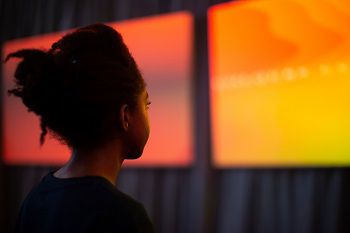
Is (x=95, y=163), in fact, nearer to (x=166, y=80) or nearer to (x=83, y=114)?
(x=83, y=114)

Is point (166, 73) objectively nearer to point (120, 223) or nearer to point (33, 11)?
point (33, 11)

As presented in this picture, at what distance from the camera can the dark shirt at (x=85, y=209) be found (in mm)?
627

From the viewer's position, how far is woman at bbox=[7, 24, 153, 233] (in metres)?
0.67

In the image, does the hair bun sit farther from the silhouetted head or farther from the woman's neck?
the woman's neck

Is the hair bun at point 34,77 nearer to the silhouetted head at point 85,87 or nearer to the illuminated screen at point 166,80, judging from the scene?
the silhouetted head at point 85,87

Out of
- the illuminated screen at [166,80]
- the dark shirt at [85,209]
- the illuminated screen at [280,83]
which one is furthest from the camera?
the illuminated screen at [166,80]

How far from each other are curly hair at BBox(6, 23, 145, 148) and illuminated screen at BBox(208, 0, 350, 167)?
3.91 ft

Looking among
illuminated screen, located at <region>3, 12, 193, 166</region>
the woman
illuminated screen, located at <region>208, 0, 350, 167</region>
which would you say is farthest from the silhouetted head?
illuminated screen, located at <region>3, 12, 193, 166</region>

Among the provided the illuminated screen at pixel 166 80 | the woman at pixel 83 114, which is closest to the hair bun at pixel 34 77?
the woman at pixel 83 114

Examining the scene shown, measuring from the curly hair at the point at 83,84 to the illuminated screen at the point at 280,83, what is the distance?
3.91 feet

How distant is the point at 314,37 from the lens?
69.9 inches

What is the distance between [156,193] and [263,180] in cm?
58

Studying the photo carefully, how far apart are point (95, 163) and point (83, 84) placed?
0.44ft

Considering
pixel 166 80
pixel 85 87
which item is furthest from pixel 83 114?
pixel 166 80
